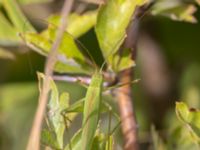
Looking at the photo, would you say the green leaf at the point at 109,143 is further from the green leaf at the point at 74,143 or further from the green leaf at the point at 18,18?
the green leaf at the point at 18,18

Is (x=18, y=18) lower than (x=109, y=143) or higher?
higher

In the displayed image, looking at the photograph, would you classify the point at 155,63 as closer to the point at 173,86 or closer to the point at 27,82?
the point at 173,86

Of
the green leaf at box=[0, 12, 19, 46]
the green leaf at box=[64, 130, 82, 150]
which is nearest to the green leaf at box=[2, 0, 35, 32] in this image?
the green leaf at box=[0, 12, 19, 46]

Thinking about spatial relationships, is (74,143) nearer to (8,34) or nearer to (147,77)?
(8,34)

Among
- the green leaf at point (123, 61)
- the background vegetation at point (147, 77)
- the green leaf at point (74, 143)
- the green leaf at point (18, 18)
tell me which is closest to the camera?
the green leaf at point (74, 143)

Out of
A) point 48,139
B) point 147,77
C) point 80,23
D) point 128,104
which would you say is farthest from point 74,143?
point 147,77

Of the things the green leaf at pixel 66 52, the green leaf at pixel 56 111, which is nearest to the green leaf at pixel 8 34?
the green leaf at pixel 66 52
